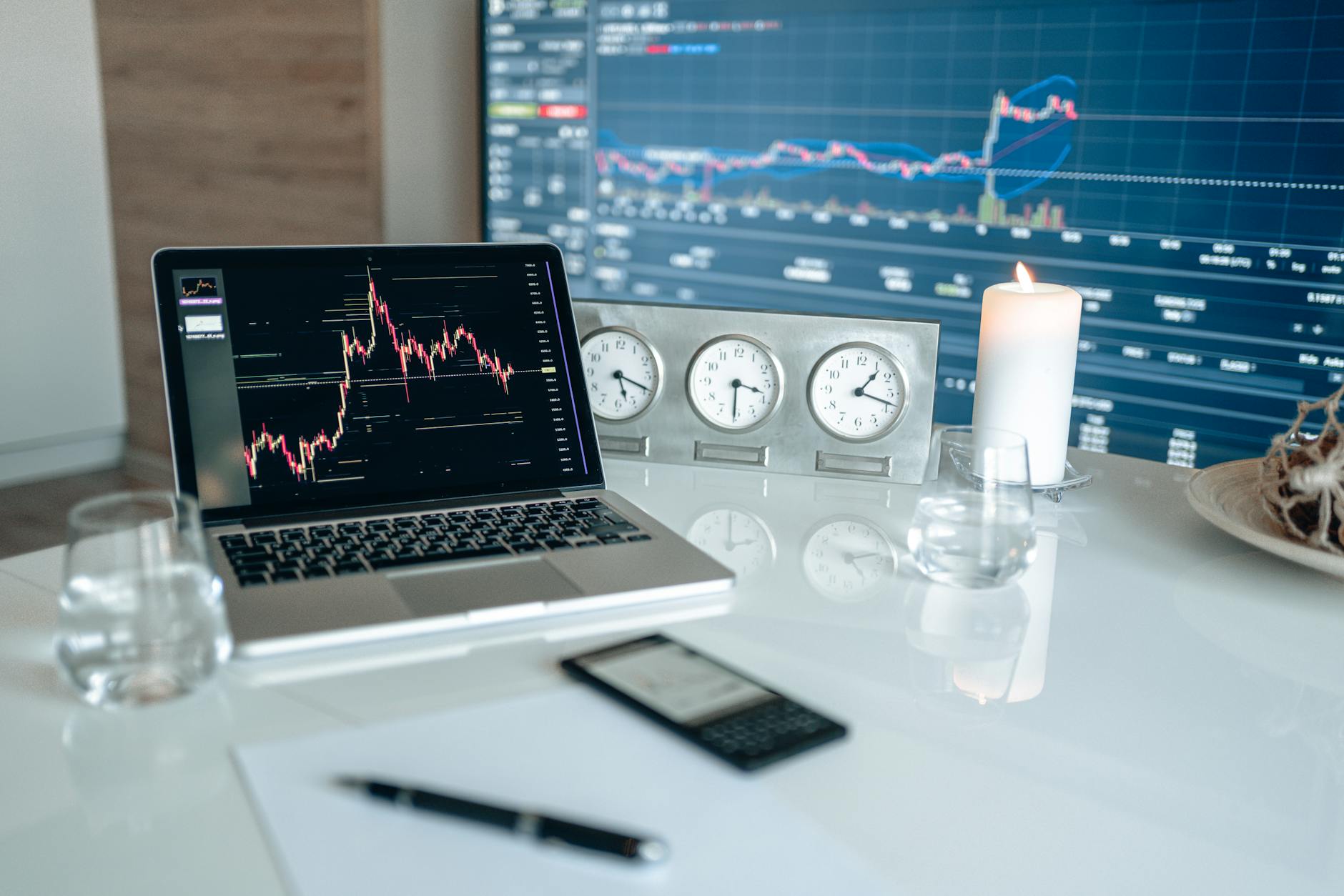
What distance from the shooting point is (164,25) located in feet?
8.76

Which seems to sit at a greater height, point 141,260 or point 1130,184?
point 1130,184

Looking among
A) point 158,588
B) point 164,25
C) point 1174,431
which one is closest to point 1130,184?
point 1174,431

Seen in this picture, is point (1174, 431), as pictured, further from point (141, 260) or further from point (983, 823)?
point (141, 260)

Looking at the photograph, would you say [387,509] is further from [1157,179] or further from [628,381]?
[1157,179]

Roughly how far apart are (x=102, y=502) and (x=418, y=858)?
303 millimetres

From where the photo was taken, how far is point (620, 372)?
1175mm

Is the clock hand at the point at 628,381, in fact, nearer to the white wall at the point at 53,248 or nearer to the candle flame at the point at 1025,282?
the candle flame at the point at 1025,282

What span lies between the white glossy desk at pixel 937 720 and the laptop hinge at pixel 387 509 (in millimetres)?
151

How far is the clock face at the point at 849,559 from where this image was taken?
871mm

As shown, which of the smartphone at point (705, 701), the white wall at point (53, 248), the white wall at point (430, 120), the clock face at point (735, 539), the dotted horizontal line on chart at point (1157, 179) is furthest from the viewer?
the white wall at point (53, 248)

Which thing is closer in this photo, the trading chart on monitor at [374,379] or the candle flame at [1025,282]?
the trading chart on monitor at [374,379]

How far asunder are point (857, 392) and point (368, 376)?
47cm

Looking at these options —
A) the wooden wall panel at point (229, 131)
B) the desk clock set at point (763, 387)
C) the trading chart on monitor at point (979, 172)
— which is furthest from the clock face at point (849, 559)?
the wooden wall panel at point (229, 131)

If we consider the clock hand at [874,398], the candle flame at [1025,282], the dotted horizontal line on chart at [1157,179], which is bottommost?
the clock hand at [874,398]
